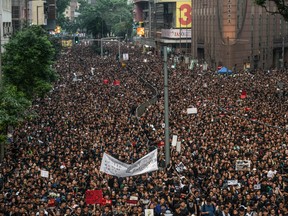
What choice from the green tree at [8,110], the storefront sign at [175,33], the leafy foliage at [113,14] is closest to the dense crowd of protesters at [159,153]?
the green tree at [8,110]

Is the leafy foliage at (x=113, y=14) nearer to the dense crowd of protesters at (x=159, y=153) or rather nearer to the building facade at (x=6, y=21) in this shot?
the building facade at (x=6, y=21)

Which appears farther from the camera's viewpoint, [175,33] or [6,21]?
[175,33]

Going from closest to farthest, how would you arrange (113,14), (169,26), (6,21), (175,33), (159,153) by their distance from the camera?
1. (159,153)
2. (6,21)
3. (175,33)
4. (169,26)
5. (113,14)

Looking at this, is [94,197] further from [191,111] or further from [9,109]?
[191,111]

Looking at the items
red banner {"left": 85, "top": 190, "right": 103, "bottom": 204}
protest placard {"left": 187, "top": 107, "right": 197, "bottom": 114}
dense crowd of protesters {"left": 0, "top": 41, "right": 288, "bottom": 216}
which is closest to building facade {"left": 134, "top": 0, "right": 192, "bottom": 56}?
dense crowd of protesters {"left": 0, "top": 41, "right": 288, "bottom": 216}

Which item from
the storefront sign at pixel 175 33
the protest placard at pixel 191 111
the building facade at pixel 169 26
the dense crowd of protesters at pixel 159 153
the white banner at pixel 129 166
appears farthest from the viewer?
the building facade at pixel 169 26

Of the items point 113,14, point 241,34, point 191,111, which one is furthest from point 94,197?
point 113,14

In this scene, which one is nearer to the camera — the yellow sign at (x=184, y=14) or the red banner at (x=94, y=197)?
the red banner at (x=94, y=197)

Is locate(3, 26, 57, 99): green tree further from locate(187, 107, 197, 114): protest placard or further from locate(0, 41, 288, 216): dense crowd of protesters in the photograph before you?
locate(187, 107, 197, 114): protest placard
